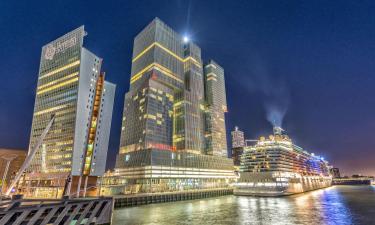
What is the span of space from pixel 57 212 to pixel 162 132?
12031cm

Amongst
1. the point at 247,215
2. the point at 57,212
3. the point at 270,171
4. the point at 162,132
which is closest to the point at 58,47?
the point at 162,132

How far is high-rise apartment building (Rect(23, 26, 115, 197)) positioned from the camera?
116 m

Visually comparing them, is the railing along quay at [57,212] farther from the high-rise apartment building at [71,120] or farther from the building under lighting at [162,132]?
the high-rise apartment building at [71,120]

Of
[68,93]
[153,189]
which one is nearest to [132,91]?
[68,93]

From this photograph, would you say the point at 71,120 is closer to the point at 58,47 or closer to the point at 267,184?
the point at 58,47

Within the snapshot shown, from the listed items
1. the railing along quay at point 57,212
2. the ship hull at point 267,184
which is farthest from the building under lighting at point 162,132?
the railing along quay at point 57,212

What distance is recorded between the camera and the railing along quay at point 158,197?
250 feet

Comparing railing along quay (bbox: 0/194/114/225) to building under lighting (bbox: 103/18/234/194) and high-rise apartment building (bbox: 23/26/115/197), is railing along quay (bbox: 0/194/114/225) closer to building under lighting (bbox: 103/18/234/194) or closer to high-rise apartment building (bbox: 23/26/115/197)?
building under lighting (bbox: 103/18/234/194)

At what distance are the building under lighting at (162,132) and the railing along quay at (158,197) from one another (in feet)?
82.0

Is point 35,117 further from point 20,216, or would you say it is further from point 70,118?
point 20,216

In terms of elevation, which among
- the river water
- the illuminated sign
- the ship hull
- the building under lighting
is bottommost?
the river water

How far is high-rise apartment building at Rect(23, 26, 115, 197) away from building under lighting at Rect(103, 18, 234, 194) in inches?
890

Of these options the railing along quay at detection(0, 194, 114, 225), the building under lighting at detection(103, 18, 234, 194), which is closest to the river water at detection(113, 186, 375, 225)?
the railing along quay at detection(0, 194, 114, 225)

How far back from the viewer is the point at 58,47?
14512cm
